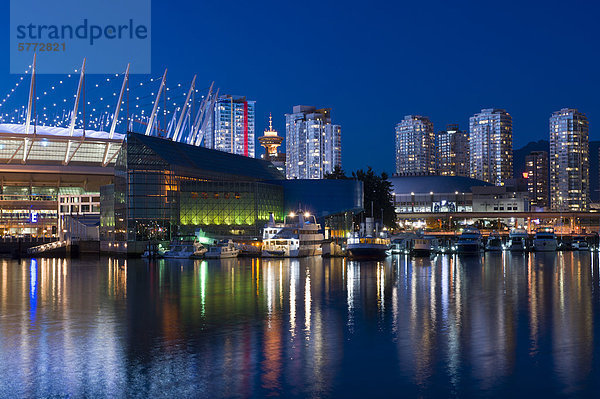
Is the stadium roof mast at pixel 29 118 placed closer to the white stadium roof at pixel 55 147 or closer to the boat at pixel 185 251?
the white stadium roof at pixel 55 147

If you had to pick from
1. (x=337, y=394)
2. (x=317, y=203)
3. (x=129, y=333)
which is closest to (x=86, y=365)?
(x=129, y=333)

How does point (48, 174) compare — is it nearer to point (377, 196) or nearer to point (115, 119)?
point (115, 119)

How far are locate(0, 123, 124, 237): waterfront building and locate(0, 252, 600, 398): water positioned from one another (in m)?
87.3

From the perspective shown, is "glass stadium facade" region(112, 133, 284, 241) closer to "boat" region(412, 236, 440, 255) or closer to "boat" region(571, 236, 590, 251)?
"boat" region(412, 236, 440, 255)

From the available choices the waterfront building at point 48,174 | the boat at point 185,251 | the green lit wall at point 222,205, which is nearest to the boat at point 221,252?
the boat at point 185,251

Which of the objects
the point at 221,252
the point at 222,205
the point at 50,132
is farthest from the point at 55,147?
the point at 221,252

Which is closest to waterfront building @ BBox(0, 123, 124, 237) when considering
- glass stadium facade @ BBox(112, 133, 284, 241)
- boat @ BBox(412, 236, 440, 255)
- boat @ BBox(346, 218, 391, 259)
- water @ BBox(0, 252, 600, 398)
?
glass stadium facade @ BBox(112, 133, 284, 241)

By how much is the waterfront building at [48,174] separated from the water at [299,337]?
87.3 metres

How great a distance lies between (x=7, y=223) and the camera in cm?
14950

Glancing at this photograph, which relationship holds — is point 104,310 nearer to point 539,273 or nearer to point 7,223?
point 539,273

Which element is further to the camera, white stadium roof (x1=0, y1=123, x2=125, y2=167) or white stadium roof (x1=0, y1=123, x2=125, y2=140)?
white stadium roof (x1=0, y1=123, x2=125, y2=140)

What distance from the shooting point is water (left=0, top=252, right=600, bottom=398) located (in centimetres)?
2688

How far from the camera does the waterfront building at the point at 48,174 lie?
14950 cm

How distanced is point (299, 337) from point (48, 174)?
13851 cm
